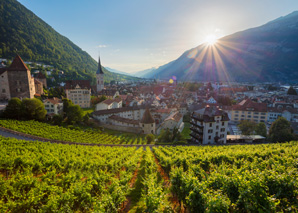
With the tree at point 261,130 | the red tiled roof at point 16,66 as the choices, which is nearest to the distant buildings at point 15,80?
the red tiled roof at point 16,66

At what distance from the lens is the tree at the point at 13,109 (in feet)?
144

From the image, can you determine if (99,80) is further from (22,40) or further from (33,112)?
(22,40)

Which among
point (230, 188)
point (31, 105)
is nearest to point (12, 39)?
point (31, 105)

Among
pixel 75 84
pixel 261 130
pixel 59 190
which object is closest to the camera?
pixel 59 190

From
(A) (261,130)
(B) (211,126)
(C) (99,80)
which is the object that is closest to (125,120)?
(B) (211,126)

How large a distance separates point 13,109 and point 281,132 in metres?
72.1

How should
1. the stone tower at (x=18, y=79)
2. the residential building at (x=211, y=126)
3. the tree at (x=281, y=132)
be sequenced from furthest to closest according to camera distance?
1. the stone tower at (x=18, y=79)
2. the residential building at (x=211, y=126)
3. the tree at (x=281, y=132)

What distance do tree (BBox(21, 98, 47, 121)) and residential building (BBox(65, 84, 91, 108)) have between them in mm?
38302

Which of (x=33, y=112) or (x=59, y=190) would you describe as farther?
(x=33, y=112)

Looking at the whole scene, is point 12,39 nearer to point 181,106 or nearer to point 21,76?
point 21,76

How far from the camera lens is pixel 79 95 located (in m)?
86.8

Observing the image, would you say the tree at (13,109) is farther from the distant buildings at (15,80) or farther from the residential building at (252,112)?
the residential building at (252,112)

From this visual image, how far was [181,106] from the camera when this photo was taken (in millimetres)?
79562

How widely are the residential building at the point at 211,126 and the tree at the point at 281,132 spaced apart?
13.0 m
